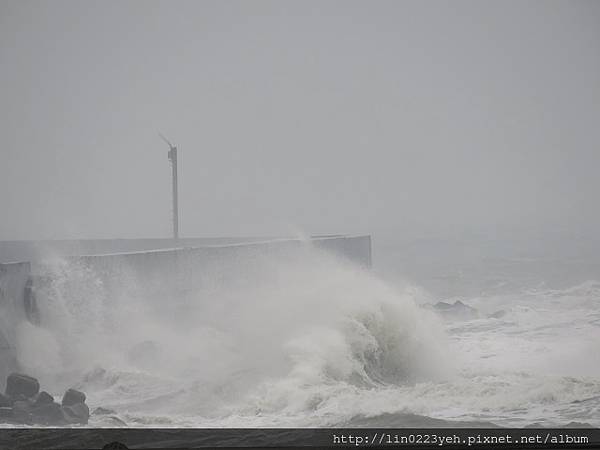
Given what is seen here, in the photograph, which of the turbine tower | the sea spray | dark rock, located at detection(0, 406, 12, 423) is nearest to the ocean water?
the sea spray

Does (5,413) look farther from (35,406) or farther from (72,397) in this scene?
(72,397)

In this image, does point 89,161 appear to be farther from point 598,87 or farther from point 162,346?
point 598,87

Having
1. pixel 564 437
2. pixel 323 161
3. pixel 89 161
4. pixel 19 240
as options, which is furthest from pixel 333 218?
pixel 564 437

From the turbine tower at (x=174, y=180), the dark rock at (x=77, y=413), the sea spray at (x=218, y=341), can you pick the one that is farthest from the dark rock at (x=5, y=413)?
the turbine tower at (x=174, y=180)

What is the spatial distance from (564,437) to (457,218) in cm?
349

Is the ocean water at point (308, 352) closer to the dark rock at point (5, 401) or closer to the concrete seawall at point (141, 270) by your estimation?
the concrete seawall at point (141, 270)

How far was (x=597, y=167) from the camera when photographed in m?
6.74

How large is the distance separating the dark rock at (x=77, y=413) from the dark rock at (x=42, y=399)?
0.11 metres

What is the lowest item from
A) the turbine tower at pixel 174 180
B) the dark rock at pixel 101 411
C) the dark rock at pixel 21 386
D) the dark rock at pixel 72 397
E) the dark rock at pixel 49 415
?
A: the dark rock at pixel 101 411

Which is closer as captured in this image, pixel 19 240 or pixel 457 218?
pixel 457 218

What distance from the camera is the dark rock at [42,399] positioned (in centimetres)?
539

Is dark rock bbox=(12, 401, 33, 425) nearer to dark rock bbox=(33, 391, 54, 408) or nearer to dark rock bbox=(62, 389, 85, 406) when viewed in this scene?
dark rock bbox=(33, 391, 54, 408)

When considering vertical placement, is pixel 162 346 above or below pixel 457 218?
below

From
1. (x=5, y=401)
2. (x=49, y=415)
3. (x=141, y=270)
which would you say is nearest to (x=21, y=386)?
(x=5, y=401)
